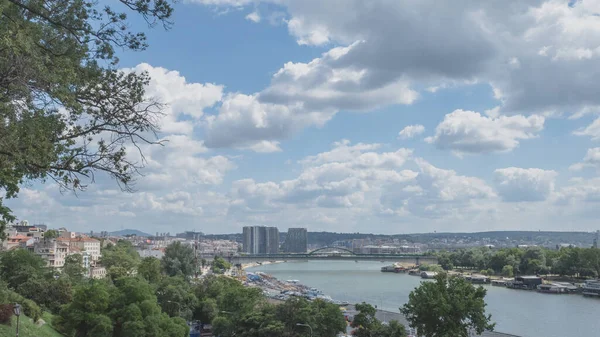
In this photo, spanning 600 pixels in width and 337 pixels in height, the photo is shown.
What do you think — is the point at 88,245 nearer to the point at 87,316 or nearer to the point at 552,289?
the point at 87,316

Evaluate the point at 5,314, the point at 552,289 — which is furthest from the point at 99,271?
the point at 552,289

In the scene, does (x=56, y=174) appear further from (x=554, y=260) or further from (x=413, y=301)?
(x=554, y=260)

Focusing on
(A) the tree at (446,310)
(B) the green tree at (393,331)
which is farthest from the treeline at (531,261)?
(B) the green tree at (393,331)

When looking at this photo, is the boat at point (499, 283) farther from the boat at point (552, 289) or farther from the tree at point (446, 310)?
the tree at point (446, 310)

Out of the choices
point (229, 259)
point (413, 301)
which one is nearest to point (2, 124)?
point (413, 301)

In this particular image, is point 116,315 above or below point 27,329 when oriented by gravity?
below

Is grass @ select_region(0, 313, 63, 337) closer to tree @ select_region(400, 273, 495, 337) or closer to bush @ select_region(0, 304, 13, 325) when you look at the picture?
bush @ select_region(0, 304, 13, 325)

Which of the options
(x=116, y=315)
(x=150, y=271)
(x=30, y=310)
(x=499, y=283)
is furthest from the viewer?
(x=499, y=283)
